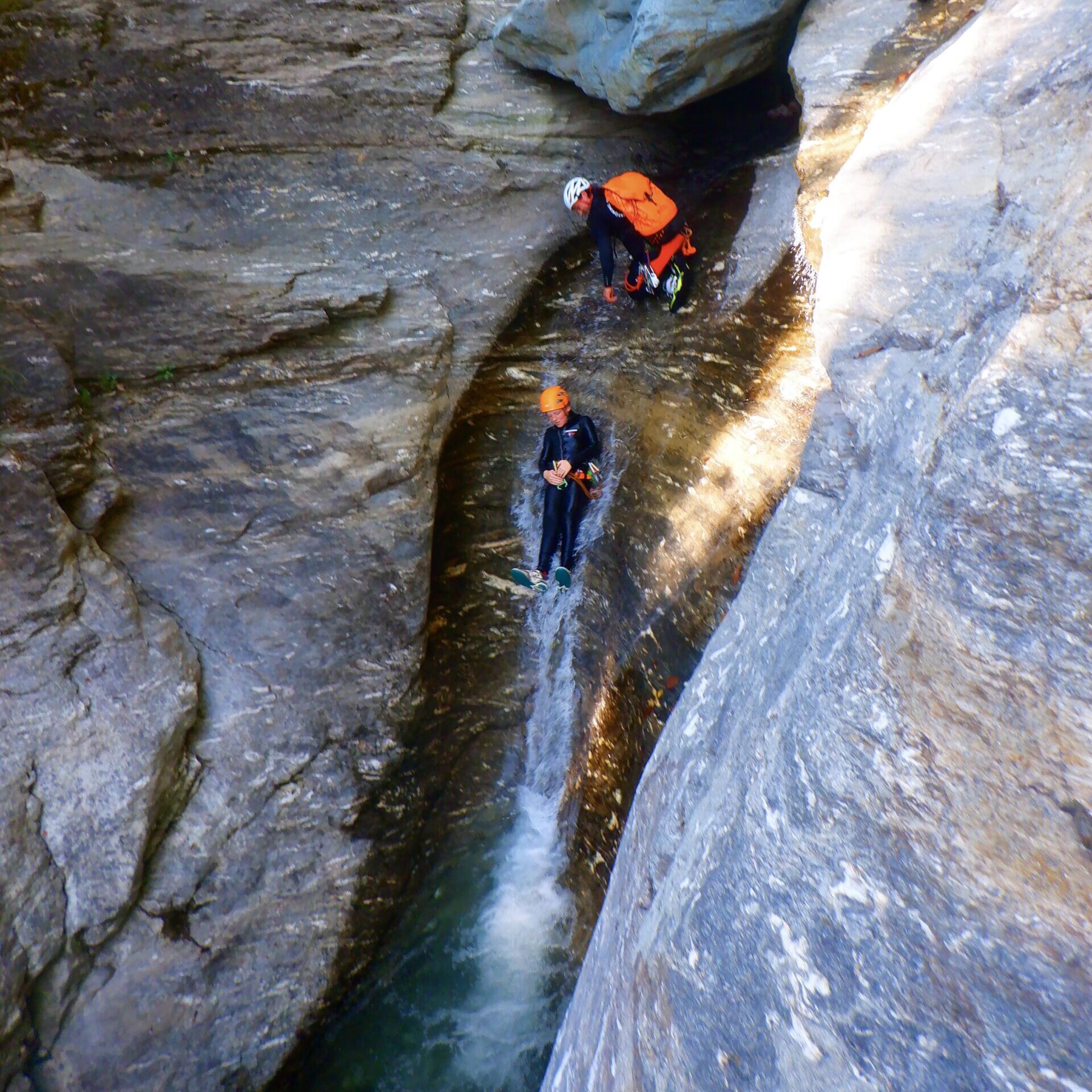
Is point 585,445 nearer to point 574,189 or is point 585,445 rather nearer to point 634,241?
point 634,241

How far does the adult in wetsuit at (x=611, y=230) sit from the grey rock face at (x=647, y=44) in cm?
72

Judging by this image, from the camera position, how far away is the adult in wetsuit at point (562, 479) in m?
5.46

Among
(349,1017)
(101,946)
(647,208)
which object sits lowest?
(349,1017)

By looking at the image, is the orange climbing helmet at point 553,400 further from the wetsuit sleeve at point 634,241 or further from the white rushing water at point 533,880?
the wetsuit sleeve at point 634,241

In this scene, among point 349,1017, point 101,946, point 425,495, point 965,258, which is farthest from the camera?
point 425,495

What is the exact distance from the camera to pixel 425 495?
5691mm

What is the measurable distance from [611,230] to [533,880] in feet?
15.6

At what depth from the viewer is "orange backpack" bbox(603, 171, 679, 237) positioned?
5.39 metres

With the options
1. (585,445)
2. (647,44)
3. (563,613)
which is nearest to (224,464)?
(585,445)

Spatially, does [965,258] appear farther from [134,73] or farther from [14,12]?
[14,12]

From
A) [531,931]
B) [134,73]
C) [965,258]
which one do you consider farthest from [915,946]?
[134,73]

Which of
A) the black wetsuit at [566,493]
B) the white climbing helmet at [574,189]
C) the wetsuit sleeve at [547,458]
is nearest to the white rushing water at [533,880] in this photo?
the black wetsuit at [566,493]

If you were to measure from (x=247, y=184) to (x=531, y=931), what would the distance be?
5.78 m

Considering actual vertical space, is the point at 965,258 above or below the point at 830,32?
below
